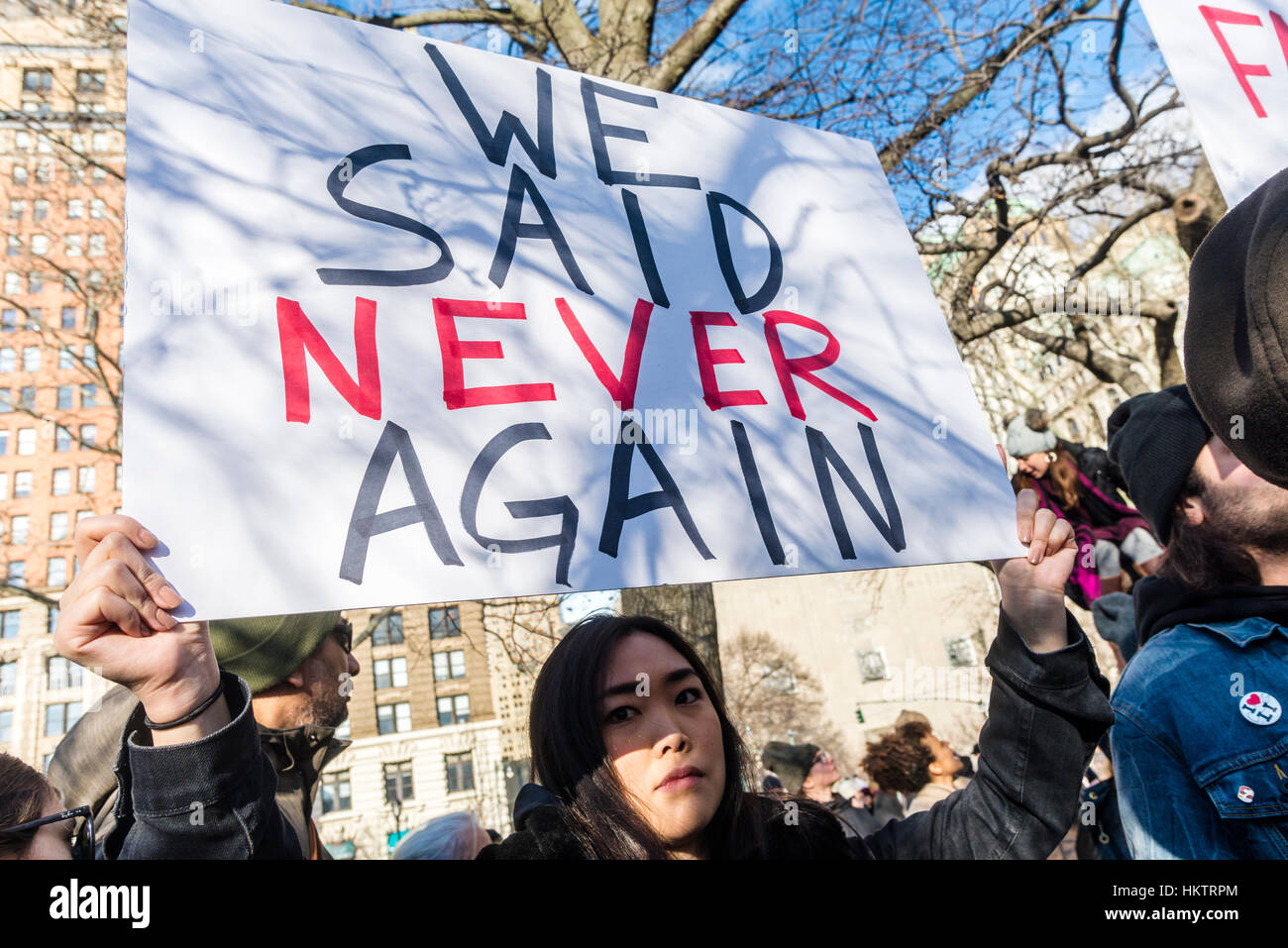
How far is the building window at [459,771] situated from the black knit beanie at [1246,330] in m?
51.0

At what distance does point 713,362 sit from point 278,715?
4.48 feet

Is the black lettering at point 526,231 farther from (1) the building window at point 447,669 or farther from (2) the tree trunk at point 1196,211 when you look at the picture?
(1) the building window at point 447,669

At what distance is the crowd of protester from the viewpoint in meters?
1.11

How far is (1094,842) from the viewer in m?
3.24

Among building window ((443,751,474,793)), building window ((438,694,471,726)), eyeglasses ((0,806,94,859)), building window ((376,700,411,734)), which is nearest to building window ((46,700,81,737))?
building window ((376,700,411,734))

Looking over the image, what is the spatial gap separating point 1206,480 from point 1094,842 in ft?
6.13

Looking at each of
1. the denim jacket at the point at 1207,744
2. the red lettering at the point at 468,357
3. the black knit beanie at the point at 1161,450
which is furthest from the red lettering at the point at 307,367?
the black knit beanie at the point at 1161,450

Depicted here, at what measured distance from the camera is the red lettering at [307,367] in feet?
4.31

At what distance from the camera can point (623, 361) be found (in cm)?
156

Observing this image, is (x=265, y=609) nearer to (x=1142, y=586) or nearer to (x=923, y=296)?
(x=923, y=296)

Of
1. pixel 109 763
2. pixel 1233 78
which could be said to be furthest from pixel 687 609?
pixel 1233 78

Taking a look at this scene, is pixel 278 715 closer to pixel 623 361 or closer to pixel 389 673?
pixel 623 361
